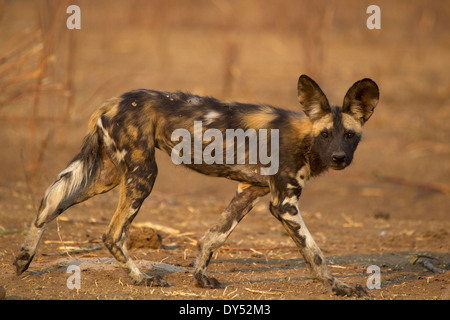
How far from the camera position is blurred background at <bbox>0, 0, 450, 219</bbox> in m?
6.90

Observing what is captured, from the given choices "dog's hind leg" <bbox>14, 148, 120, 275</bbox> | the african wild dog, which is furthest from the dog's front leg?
"dog's hind leg" <bbox>14, 148, 120, 275</bbox>

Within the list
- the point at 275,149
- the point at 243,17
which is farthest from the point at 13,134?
the point at 243,17

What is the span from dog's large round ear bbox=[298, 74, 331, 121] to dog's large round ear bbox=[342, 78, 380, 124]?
12 centimetres

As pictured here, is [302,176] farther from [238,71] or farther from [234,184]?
[238,71]

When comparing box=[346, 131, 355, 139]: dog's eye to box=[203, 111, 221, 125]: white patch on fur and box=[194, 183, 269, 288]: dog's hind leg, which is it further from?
box=[203, 111, 221, 125]: white patch on fur

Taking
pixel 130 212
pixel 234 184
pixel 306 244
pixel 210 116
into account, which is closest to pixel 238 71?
pixel 234 184

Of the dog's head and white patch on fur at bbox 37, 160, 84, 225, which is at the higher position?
the dog's head

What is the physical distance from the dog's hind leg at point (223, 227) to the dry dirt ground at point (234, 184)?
0.14 metres

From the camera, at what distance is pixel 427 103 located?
10.0 meters

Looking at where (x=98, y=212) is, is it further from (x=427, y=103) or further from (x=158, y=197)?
(x=427, y=103)

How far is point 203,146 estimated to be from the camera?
369 centimetres

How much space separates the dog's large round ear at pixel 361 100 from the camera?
356 centimetres

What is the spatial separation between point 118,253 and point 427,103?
296 inches

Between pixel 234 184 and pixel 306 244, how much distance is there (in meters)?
4.19
